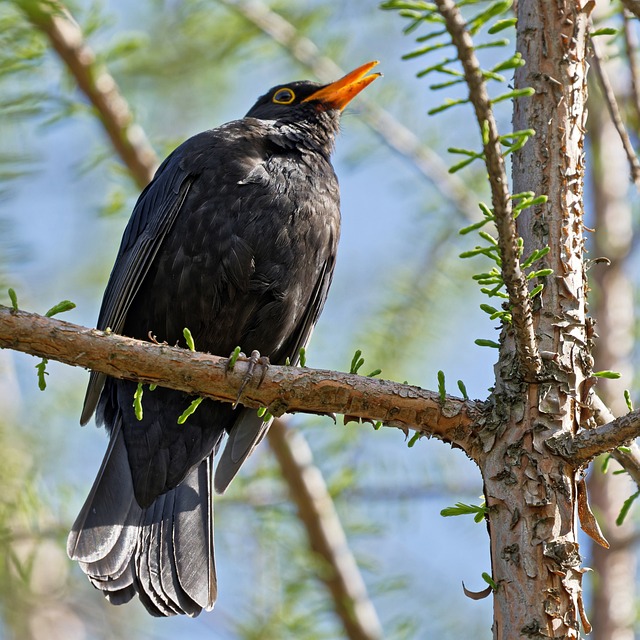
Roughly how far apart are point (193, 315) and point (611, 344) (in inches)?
96.5

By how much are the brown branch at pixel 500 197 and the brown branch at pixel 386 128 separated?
7.85 ft

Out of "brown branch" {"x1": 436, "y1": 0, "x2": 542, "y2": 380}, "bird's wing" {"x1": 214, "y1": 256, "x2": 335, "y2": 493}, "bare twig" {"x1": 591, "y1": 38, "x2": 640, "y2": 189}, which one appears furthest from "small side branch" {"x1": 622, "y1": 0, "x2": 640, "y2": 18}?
"bird's wing" {"x1": 214, "y1": 256, "x2": 335, "y2": 493}

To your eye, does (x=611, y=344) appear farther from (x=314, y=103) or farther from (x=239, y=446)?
(x=239, y=446)

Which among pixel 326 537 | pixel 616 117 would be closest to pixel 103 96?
pixel 326 537

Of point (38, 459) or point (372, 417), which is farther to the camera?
point (38, 459)

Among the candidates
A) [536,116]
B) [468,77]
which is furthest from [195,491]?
[468,77]

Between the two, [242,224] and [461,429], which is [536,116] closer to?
[461,429]

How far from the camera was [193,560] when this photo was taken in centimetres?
344

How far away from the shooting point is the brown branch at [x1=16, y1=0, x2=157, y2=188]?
3998mm

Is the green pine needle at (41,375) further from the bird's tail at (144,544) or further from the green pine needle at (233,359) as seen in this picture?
the bird's tail at (144,544)

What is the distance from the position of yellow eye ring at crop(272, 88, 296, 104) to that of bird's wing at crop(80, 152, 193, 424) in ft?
2.95

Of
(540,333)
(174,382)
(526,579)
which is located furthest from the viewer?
(174,382)

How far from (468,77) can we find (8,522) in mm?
3072

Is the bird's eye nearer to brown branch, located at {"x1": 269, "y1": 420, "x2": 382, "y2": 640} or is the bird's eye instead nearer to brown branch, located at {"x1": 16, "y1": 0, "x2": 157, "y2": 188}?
brown branch, located at {"x1": 16, "y1": 0, "x2": 157, "y2": 188}
